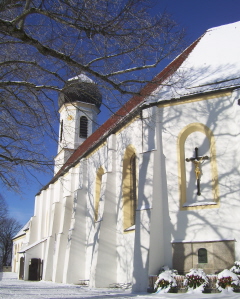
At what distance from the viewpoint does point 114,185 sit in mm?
15266

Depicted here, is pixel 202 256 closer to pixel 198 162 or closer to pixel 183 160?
pixel 198 162

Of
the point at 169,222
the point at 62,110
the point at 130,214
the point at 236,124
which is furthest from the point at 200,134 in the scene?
the point at 62,110

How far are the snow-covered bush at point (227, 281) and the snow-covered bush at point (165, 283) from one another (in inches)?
50.0

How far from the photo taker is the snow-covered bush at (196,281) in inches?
388

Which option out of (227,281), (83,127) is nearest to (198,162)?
(227,281)

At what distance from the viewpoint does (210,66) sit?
46.3ft

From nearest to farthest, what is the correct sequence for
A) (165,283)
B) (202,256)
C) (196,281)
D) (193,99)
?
(196,281)
(165,283)
(202,256)
(193,99)

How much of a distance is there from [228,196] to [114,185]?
17.6ft

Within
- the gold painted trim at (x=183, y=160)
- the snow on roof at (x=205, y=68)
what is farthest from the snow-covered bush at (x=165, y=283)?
the snow on roof at (x=205, y=68)

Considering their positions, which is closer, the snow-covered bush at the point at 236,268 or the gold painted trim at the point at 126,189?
the snow-covered bush at the point at 236,268

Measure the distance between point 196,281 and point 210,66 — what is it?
810 centimetres

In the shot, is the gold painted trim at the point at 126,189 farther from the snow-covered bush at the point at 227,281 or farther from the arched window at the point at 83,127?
the arched window at the point at 83,127

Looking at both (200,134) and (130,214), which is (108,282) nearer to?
(130,214)

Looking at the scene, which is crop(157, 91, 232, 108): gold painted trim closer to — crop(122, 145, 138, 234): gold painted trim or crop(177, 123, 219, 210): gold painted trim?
crop(177, 123, 219, 210): gold painted trim
